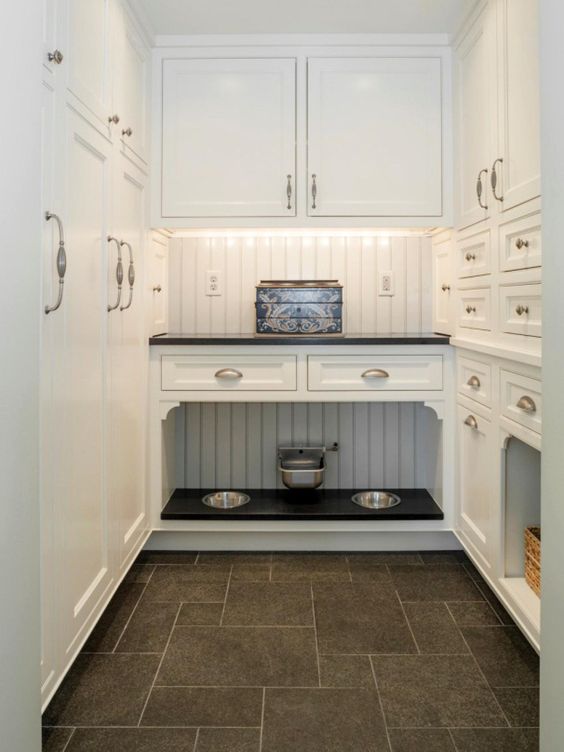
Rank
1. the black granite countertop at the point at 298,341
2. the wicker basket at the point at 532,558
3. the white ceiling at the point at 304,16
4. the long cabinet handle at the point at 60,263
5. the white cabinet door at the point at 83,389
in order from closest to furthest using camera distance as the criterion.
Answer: the long cabinet handle at the point at 60,263 → the white cabinet door at the point at 83,389 → the wicker basket at the point at 532,558 → the white ceiling at the point at 304,16 → the black granite countertop at the point at 298,341

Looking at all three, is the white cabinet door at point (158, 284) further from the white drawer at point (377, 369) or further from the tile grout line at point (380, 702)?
the tile grout line at point (380, 702)

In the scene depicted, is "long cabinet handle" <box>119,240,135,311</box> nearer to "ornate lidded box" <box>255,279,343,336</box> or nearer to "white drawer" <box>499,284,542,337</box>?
"ornate lidded box" <box>255,279,343,336</box>

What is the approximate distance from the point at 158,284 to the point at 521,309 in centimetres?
167

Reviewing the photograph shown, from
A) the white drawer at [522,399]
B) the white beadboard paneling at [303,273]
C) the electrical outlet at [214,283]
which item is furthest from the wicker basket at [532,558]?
the electrical outlet at [214,283]

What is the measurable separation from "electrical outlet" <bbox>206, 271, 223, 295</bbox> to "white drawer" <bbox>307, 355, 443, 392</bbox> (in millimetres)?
696

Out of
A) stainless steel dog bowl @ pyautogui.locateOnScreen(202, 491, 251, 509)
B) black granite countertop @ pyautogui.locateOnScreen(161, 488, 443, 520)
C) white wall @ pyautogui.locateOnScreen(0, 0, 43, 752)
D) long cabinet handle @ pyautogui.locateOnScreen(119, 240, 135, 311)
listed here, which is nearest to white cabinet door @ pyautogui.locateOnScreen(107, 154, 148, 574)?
long cabinet handle @ pyautogui.locateOnScreen(119, 240, 135, 311)

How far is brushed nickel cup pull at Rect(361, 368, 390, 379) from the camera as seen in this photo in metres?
2.72

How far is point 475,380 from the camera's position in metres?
2.40

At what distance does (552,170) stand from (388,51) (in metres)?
2.05

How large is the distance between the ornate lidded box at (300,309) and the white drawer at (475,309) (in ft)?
1.80

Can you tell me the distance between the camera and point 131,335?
2.41 m

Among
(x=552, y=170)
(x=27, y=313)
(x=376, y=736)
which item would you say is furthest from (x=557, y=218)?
(x=376, y=736)

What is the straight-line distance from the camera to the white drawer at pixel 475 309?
7.55 feet

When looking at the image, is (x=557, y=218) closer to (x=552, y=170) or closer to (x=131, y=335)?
(x=552, y=170)
